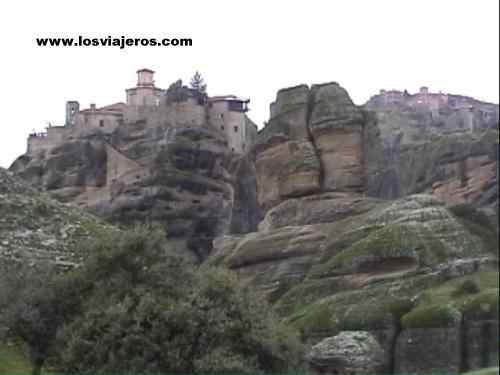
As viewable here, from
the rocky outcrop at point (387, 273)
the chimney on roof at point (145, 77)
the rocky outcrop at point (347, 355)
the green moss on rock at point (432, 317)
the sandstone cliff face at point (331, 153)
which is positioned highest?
the chimney on roof at point (145, 77)

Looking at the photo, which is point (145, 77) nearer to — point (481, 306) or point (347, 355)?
point (347, 355)

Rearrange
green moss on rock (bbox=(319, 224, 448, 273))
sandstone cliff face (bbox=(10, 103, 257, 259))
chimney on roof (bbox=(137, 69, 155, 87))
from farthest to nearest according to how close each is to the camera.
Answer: chimney on roof (bbox=(137, 69, 155, 87)), sandstone cliff face (bbox=(10, 103, 257, 259)), green moss on rock (bbox=(319, 224, 448, 273))

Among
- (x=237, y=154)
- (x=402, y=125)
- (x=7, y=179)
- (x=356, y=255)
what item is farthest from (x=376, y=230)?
(x=402, y=125)

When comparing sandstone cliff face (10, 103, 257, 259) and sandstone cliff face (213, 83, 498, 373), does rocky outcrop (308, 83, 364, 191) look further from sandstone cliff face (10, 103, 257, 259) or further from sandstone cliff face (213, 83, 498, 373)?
sandstone cliff face (10, 103, 257, 259)

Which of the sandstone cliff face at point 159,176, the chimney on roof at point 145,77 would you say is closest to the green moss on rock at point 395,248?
the sandstone cliff face at point 159,176

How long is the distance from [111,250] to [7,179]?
16.0 m

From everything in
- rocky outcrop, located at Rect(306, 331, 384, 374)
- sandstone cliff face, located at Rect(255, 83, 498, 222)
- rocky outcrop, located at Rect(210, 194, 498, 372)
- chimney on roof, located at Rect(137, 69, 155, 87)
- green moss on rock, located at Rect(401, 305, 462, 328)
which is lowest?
rocky outcrop, located at Rect(306, 331, 384, 374)

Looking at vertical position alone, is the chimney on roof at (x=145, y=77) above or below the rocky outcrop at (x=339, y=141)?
above

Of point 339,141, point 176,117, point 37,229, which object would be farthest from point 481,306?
point 176,117

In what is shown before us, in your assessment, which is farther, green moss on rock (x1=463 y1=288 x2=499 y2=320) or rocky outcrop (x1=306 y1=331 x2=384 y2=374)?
green moss on rock (x1=463 y1=288 x2=499 y2=320)

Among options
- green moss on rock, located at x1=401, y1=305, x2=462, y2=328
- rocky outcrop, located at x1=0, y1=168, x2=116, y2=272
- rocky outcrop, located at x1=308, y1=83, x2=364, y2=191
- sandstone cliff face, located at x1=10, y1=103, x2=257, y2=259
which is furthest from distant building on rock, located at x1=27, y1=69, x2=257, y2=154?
green moss on rock, located at x1=401, y1=305, x2=462, y2=328

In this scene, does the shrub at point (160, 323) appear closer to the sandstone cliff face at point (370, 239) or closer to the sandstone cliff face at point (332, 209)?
the sandstone cliff face at point (370, 239)

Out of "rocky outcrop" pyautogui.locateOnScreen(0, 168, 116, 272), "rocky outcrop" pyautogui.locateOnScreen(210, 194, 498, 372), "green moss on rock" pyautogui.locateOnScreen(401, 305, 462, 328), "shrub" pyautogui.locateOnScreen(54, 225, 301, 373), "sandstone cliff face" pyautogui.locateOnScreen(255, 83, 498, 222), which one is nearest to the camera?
"shrub" pyautogui.locateOnScreen(54, 225, 301, 373)

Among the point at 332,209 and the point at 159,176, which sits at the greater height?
the point at 159,176
